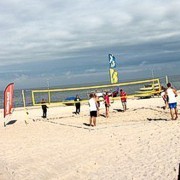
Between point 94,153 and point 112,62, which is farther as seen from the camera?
point 112,62

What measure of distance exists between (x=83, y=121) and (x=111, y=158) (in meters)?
7.30

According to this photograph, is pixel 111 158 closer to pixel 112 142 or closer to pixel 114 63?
pixel 112 142

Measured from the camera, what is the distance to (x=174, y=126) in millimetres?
11398

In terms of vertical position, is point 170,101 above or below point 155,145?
above

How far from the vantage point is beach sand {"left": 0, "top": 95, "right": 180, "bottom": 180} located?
753 centimetres

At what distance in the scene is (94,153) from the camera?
30.2 ft

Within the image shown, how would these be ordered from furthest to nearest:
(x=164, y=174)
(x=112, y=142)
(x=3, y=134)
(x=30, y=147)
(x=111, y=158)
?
1. (x=3, y=134)
2. (x=30, y=147)
3. (x=112, y=142)
4. (x=111, y=158)
5. (x=164, y=174)

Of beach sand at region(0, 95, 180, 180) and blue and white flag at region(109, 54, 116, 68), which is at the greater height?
blue and white flag at region(109, 54, 116, 68)

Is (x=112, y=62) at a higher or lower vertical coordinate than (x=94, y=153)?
higher

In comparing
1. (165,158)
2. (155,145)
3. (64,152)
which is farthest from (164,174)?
(64,152)

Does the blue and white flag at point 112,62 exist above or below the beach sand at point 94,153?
above

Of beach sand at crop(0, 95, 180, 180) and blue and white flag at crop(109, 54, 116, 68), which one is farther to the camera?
blue and white flag at crop(109, 54, 116, 68)

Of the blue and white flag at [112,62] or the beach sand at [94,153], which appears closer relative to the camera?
the beach sand at [94,153]

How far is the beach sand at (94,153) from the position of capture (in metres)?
7.53
